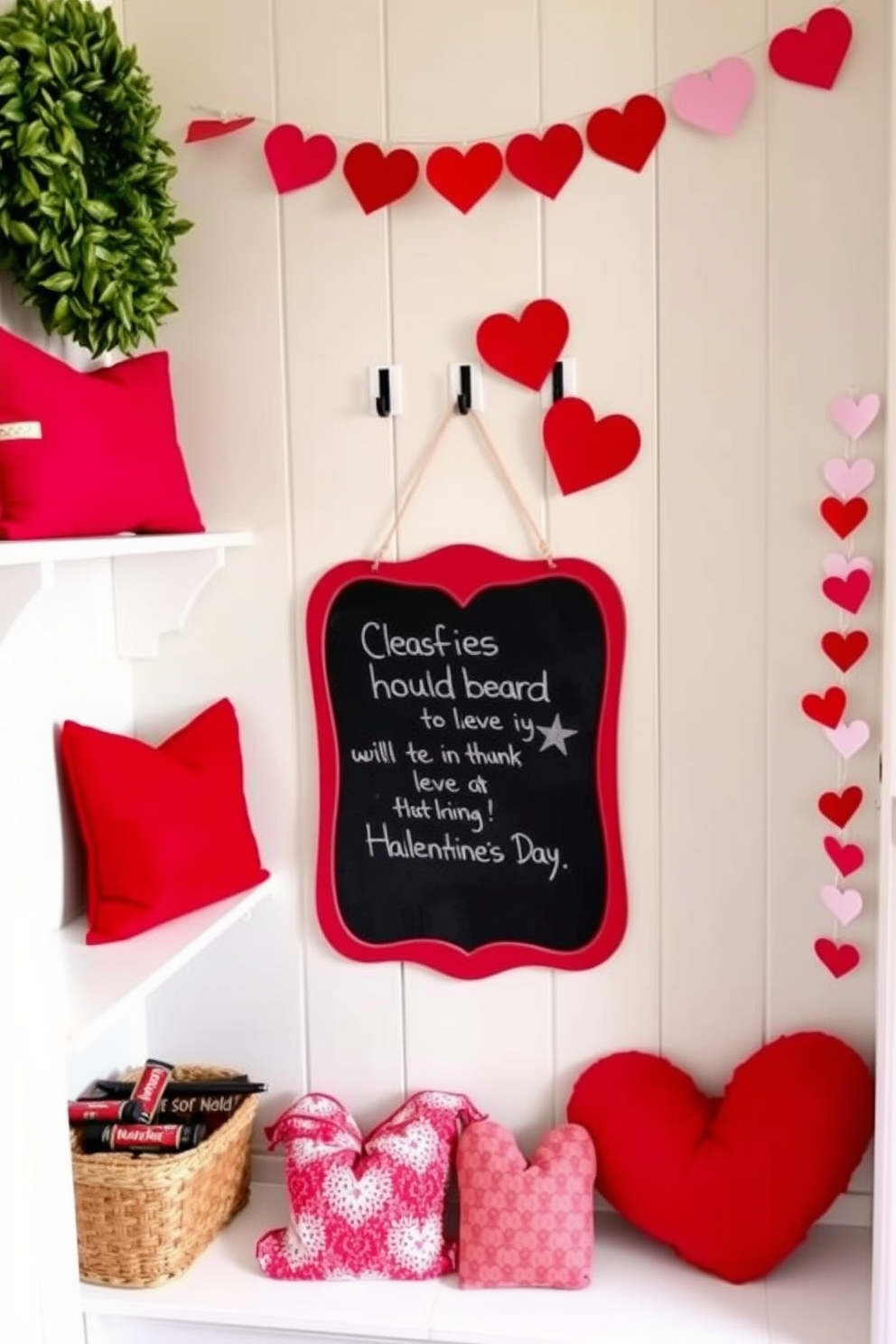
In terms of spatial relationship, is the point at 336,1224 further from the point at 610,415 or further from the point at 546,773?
the point at 610,415

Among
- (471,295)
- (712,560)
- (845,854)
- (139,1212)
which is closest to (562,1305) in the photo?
(139,1212)

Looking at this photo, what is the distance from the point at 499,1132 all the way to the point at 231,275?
115 centimetres

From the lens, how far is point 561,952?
193 cm

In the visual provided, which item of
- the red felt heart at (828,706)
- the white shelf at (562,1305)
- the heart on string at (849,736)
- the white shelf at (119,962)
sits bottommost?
the white shelf at (562,1305)

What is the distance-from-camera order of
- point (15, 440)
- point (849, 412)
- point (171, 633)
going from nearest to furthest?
point (15, 440) → point (849, 412) → point (171, 633)

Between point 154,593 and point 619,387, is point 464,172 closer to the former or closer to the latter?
point 619,387

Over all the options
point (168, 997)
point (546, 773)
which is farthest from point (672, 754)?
point (168, 997)

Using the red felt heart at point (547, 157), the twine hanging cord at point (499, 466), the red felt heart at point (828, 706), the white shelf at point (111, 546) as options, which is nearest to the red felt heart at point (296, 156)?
the red felt heart at point (547, 157)

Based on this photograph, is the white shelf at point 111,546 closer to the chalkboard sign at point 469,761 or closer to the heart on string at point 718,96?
the chalkboard sign at point 469,761

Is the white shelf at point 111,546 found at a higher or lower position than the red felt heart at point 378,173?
lower

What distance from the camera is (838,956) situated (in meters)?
1.85

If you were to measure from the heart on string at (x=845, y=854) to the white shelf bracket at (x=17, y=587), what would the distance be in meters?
0.98

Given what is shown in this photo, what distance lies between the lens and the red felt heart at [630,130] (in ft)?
5.88

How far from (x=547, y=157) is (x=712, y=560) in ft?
1.75
